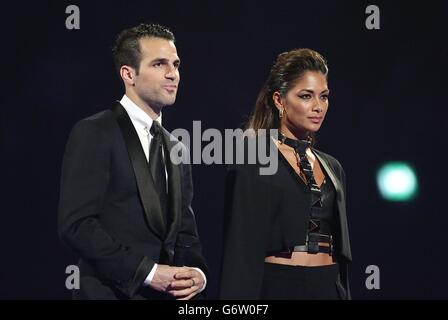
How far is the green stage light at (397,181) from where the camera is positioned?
14.6ft


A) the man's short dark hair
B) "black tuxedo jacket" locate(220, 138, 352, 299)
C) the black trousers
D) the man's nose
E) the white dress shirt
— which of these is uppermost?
the man's short dark hair

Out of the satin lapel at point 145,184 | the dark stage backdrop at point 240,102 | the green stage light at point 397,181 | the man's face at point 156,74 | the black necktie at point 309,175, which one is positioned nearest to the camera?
the satin lapel at point 145,184

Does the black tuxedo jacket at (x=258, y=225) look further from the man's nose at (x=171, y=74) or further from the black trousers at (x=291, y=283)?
the man's nose at (x=171, y=74)

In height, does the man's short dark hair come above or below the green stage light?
above

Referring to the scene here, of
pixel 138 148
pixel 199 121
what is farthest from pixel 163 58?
pixel 199 121

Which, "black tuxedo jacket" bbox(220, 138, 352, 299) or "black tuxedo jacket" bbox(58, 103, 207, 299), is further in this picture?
"black tuxedo jacket" bbox(220, 138, 352, 299)

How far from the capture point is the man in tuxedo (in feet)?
7.95

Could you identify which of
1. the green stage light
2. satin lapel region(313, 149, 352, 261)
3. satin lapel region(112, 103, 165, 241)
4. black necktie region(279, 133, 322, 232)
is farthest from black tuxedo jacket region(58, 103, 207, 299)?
the green stage light

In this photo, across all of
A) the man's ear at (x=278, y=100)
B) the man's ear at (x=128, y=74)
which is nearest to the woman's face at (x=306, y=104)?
the man's ear at (x=278, y=100)

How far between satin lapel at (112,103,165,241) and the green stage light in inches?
90.8

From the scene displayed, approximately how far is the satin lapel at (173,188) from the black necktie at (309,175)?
1.58ft

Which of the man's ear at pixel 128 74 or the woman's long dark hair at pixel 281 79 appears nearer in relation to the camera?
the man's ear at pixel 128 74

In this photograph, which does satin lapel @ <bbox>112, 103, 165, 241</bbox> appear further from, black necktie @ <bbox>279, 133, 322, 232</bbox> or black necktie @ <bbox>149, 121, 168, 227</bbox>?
black necktie @ <bbox>279, 133, 322, 232</bbox>

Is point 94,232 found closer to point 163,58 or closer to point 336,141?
point 163,58
